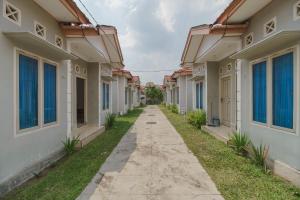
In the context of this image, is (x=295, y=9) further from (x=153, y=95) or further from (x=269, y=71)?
(x=153, y=95)

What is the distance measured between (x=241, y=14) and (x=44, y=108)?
554cm

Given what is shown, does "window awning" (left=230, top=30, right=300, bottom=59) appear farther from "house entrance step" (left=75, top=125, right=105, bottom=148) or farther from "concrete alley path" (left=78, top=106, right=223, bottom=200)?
"house entrance step" (left=75, top=125, right=105, bottom=148)

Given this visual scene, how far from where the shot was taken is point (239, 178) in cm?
451

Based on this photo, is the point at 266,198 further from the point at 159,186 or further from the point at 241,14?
the point at 241,14

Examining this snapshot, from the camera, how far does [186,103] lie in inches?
742

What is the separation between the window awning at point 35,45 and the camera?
13.2ft

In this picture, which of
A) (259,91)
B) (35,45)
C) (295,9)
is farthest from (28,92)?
(295,9)

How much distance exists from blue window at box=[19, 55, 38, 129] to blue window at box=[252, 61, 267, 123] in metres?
5.28

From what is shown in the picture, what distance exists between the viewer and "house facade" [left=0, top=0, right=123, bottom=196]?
4.02 metres

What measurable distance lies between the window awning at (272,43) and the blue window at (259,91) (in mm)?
324

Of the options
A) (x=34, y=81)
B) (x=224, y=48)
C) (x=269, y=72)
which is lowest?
(x=34, y=81)

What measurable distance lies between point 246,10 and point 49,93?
537 cm

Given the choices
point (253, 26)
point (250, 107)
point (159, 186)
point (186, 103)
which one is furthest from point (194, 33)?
point (186, 103)

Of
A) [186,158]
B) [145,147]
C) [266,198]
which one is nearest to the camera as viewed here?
[266,198]
